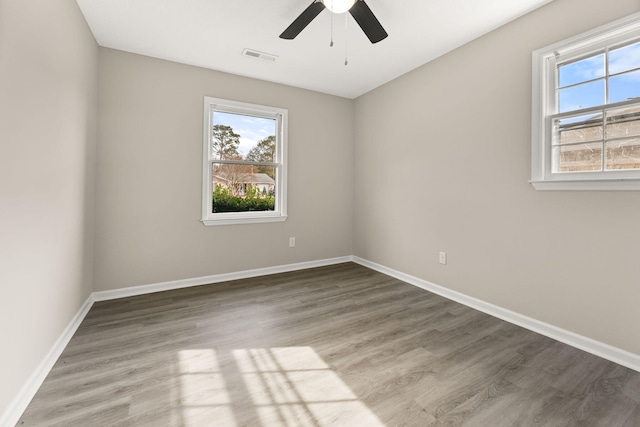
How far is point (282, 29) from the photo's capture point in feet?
8.58

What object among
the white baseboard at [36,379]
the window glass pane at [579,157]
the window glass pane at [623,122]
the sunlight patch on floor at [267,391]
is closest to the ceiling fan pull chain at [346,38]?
the window glass pane at [579,157]

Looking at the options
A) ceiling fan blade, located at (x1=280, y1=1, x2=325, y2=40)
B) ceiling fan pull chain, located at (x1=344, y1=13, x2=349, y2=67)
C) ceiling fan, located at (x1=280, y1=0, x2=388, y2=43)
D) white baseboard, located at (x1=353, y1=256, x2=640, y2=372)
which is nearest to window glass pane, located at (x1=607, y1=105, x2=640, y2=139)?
white baseboard, located at (x1=353, y1=256, x2=640, y2=372)

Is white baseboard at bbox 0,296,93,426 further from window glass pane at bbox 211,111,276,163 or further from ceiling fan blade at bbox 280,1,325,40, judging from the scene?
ceiling fan blade at bbox 280,1,325,40

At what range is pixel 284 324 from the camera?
2.43 m

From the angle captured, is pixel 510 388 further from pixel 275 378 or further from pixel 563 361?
pixel 275 378

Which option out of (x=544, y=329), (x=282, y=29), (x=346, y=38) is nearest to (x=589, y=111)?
(x=544, y=329)

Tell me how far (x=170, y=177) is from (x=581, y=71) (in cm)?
392

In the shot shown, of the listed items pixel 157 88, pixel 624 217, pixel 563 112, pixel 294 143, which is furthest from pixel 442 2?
pixel 157 88

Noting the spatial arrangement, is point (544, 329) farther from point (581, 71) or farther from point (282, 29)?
point (282, 29)

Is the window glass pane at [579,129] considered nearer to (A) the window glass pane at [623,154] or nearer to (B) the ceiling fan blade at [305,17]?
(A) the window glass pane at [623,154]

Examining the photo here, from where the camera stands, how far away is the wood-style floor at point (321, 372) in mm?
1437

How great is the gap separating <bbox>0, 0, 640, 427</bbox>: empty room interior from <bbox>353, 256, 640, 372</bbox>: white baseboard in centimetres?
1

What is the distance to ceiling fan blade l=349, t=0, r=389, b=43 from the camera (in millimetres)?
1920

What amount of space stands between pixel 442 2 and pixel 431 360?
8.93 ft
